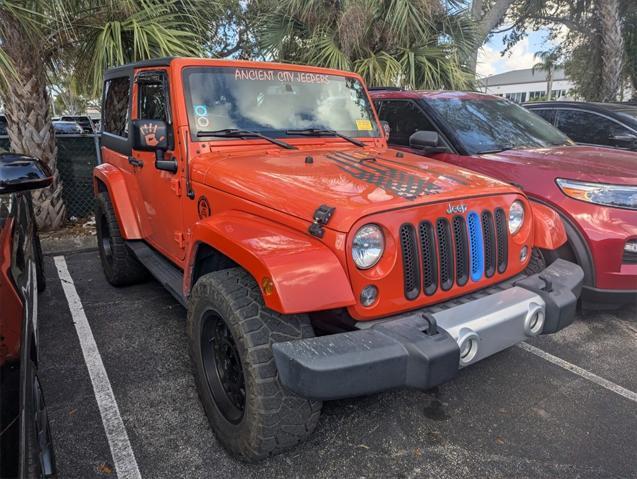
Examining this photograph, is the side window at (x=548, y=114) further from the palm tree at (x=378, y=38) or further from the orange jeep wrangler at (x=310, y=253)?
the orange jeep wrangler at (x=310, y=253)

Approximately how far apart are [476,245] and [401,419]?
1074 mm

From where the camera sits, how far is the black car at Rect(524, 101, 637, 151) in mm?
5625

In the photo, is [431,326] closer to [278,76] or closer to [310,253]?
[310,253]

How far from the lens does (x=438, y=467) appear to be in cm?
230

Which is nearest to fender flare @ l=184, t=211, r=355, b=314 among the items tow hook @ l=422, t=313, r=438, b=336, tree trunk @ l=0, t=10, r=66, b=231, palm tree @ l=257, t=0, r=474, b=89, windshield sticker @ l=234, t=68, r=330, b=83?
tow hook @ l=422, t=313, r=438, b=336

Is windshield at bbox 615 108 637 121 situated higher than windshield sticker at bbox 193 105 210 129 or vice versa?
windshield sticker at bbox 193 105 210 129

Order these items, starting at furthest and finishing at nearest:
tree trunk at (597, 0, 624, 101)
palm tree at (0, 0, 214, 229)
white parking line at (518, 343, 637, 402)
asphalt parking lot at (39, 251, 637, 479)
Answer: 1. tree trunk at (597, 0, 624, 101)
2. palm tree at (0, 0, 214, 229)
3. white parking line at (518, 343, 637, 402)
4. asphalt parking lot at (39, 251, 637, 479)

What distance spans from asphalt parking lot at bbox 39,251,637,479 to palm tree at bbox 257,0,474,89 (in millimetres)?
5683

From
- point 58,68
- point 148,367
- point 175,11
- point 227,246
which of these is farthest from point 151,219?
point 58,68

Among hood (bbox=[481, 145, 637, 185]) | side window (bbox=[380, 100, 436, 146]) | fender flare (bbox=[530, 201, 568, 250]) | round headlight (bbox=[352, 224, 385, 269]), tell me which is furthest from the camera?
side window (bbox=[380, 100, 436, 146])

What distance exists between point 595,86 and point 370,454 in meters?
14.6

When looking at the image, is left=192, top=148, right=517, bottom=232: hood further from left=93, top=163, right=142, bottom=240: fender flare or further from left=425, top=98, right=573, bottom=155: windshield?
left=425, top=98, right=573, bottom=155: windshield

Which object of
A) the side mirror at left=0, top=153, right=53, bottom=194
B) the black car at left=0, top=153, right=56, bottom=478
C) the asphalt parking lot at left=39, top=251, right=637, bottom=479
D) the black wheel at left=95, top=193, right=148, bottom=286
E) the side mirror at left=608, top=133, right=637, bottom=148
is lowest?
the asphalt parking lot at left=39, top=251, right=637, bottom=479

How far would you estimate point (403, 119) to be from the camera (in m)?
5.06
